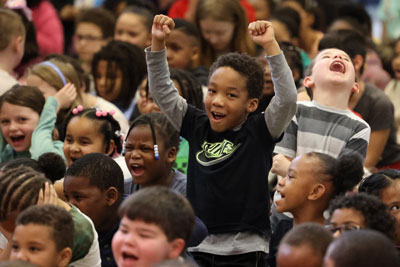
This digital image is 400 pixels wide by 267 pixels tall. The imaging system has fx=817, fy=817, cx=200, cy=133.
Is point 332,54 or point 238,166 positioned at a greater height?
point 332,54

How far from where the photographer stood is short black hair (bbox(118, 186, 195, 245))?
323 cm

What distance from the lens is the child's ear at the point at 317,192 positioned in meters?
4.07

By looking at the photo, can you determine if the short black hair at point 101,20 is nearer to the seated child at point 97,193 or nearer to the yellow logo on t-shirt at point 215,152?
the seated child at point 97,193

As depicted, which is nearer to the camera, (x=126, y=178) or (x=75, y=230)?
(x=75, y=230)

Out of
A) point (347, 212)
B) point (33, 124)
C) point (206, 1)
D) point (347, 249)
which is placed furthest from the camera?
point (206, 1)

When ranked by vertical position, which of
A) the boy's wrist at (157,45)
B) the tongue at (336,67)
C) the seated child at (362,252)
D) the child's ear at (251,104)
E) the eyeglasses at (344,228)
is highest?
the boy's wrist at (157,45)

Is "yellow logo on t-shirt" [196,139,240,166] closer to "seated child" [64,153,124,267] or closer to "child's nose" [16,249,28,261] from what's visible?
"seated child" [64,153,124,267]

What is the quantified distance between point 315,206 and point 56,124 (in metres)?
2.31

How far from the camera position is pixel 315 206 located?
4074 millimetres

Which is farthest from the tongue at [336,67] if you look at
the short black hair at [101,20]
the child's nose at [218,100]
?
the short black hair at [101,20]

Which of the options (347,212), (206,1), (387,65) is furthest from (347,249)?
(387,65)

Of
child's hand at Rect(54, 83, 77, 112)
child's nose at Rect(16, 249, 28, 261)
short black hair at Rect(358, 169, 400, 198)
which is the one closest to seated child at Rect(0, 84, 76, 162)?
child's hand at Rect(54, 83, 77, 112)

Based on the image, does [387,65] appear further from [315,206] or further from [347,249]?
[347,249]

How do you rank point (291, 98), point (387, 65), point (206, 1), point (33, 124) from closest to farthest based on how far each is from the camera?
point (291, 98), point (33, 124), point (206, 1), point (387, 65)
